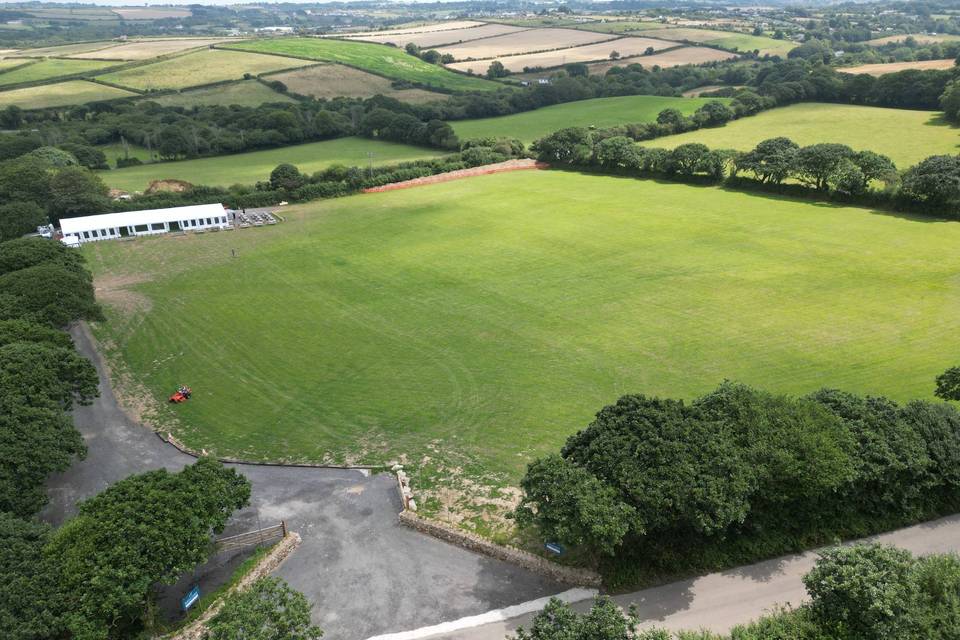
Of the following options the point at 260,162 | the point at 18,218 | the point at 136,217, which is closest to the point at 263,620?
the point at 136,217

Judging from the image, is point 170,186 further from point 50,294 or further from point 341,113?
point 341,113

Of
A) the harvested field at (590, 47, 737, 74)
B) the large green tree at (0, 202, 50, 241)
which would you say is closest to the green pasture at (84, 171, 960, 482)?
the large green tree at (0, 202, 50, 241)

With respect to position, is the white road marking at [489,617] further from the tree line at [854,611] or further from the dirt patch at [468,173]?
the dirt patch at [468,173]

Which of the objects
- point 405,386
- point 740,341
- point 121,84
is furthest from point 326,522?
point 121,84

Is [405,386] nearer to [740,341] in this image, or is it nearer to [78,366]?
[78,366]

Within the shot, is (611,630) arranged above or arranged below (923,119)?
below

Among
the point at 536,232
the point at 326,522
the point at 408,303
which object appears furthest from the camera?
the point at 536,232

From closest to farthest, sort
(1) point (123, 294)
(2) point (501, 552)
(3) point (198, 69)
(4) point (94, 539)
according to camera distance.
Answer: (4) point (94, 539), (2) point (501, 552), (1) point (123, 294), (3) point (198, 69)
